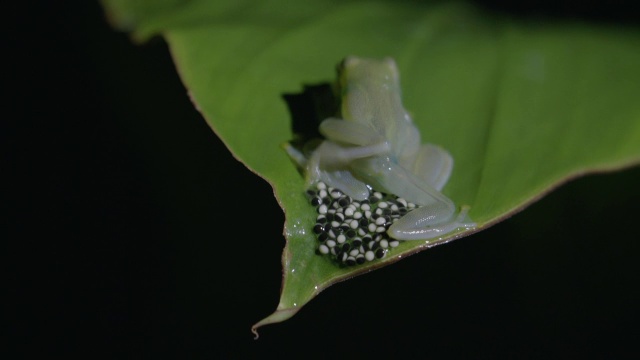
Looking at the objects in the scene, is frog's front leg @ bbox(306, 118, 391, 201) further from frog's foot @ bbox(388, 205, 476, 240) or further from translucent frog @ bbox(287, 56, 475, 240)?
frog's foot @ bbox(388, 205, 476, 240)

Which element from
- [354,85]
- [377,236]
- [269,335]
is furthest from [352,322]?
[354,85]

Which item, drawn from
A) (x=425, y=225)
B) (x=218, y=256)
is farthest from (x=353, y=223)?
(x=218, y=256)

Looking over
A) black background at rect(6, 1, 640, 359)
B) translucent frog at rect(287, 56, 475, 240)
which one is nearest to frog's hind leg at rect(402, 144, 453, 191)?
translucent frog at rect(287, 56, 475, 240)

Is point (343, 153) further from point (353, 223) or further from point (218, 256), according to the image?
point (218, 256)

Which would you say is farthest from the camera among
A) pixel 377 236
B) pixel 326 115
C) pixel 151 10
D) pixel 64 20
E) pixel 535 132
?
pixel 64 20

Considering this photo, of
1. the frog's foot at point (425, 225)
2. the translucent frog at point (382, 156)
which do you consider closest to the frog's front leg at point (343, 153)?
the translucent frog at point (382, 156)

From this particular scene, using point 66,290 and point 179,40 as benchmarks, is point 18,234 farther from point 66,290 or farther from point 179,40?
point 179,40
